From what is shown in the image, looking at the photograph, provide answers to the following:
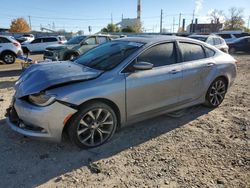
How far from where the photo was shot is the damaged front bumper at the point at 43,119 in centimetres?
323

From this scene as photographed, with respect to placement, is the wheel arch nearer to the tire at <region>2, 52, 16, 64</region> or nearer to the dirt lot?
the dirt lot

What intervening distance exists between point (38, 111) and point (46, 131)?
0.30m

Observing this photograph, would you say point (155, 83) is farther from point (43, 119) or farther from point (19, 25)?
point (19, 25)

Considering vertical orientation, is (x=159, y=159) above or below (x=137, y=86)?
below

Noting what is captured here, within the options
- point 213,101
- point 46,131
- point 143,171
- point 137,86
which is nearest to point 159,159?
point 143,171

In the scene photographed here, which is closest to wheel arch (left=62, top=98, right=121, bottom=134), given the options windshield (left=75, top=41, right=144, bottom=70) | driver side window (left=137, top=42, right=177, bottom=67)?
windshield (left=75, top=41, right=144, bottom=70)

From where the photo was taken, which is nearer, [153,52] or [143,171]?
[143,171]

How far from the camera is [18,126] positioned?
3.51 m

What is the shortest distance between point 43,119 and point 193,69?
2.86 metres

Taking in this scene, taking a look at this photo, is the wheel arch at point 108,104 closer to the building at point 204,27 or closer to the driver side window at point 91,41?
the driver side window at point 91,41

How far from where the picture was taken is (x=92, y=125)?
3.61 meters

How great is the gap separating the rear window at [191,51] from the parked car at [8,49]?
1027cm

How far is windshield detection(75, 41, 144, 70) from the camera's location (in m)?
3.96

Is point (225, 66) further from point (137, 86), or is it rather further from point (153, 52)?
point (137, 86)
